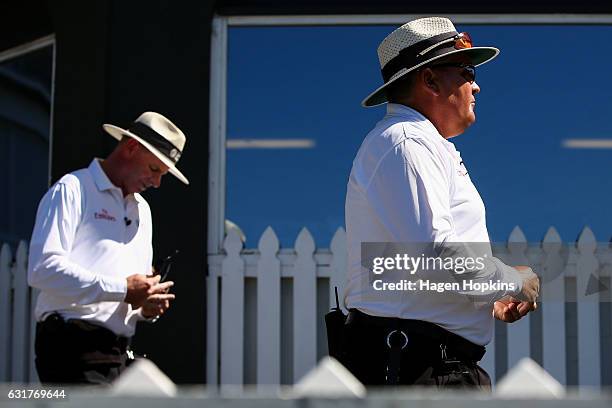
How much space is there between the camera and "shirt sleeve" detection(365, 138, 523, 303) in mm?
2975

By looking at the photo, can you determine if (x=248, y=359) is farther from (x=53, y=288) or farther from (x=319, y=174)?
(x=53, y=288)

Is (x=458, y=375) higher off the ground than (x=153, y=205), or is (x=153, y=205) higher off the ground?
(x=153, y=205)

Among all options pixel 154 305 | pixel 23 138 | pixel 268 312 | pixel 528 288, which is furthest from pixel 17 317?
pixel 528 288

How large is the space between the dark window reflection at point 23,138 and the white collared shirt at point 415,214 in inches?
149

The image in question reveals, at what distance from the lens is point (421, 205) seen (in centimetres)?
299

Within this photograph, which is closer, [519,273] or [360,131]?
[519,273]

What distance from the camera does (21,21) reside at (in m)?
6.72

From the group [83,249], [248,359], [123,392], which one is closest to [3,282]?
[248,359]

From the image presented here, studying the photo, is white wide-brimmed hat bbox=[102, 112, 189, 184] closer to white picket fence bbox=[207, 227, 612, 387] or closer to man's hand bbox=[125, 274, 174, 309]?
man's hand bbox=[125, 274, 174, 309]

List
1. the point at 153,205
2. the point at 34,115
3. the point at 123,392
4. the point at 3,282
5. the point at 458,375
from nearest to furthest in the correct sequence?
the point at 123,392 < the point at 458,375 < the point at 153,205 < the point at 3,282 < the point at 34,115

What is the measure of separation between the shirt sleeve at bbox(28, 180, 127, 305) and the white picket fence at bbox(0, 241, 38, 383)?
225cm

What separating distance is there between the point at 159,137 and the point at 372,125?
1738 mm

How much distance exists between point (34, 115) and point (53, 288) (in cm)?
310

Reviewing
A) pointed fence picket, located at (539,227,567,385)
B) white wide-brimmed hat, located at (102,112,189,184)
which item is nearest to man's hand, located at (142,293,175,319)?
white wide-brimmed hat, located at (102,112,189,184)
